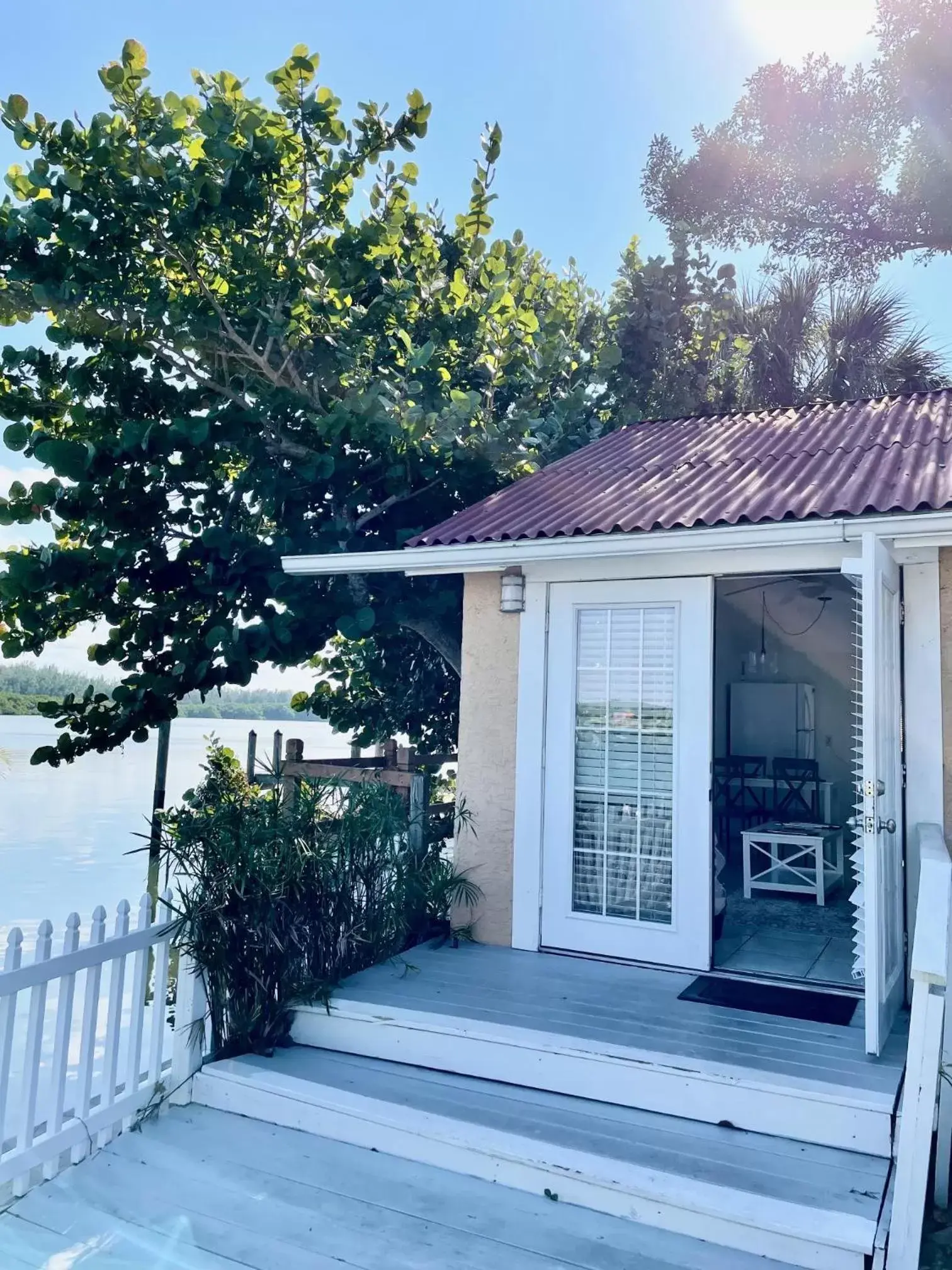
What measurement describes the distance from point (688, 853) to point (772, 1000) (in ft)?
3.04

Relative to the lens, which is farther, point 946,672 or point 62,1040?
point 946,672

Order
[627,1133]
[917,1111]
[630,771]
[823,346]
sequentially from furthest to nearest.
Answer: [823,346]
[630,771]
[627,1133]
[917,1111]

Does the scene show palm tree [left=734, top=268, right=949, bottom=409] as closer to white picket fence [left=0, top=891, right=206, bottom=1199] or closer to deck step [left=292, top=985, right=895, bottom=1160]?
deck step [left=292, top=985, right=895, bottom=1160]

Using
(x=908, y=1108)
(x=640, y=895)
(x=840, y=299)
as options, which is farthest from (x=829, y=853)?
(x=840, y=299)

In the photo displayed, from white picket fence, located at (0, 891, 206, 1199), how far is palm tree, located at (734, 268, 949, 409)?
1292cm

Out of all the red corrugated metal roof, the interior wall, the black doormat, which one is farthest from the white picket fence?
the interior wall

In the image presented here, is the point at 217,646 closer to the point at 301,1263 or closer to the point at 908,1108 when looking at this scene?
the point at 301,1263

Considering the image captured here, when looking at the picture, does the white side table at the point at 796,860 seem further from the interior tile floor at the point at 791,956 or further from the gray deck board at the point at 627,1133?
the gray deck board at the point at 627,1133

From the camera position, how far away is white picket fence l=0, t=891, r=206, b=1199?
3.96 metres

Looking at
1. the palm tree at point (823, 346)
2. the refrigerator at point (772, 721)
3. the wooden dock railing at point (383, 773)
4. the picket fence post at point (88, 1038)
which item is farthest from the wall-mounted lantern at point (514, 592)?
the palm tree at point (823, 346)

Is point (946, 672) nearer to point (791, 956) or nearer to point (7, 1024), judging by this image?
point (791, 956)

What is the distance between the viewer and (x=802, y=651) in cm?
1171

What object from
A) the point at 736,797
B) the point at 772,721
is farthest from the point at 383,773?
the point at 772,721

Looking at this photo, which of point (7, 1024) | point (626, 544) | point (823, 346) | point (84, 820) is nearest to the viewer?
point (7, 1024)
